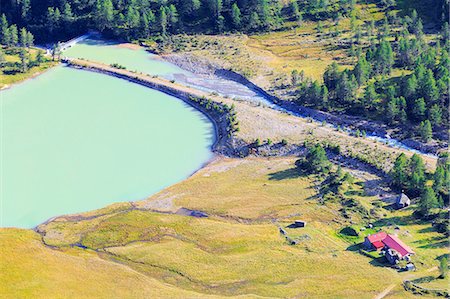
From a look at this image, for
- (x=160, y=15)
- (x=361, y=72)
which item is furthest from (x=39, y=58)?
(x=361, y=72)

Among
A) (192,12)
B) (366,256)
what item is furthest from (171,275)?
(192,12)

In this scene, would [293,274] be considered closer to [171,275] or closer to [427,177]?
[171,275]

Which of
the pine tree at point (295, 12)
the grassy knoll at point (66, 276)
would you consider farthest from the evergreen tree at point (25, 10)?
the grassy knoll at point (66, 276)

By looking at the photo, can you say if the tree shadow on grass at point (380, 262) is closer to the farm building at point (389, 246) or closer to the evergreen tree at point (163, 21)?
the farm building at point (389, 246)

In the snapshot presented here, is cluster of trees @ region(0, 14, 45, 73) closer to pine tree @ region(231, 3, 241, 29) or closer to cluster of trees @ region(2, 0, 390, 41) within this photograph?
cluster of trees @ region(2, 0, 390, 41)

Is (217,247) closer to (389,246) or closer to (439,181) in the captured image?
(389,246)
